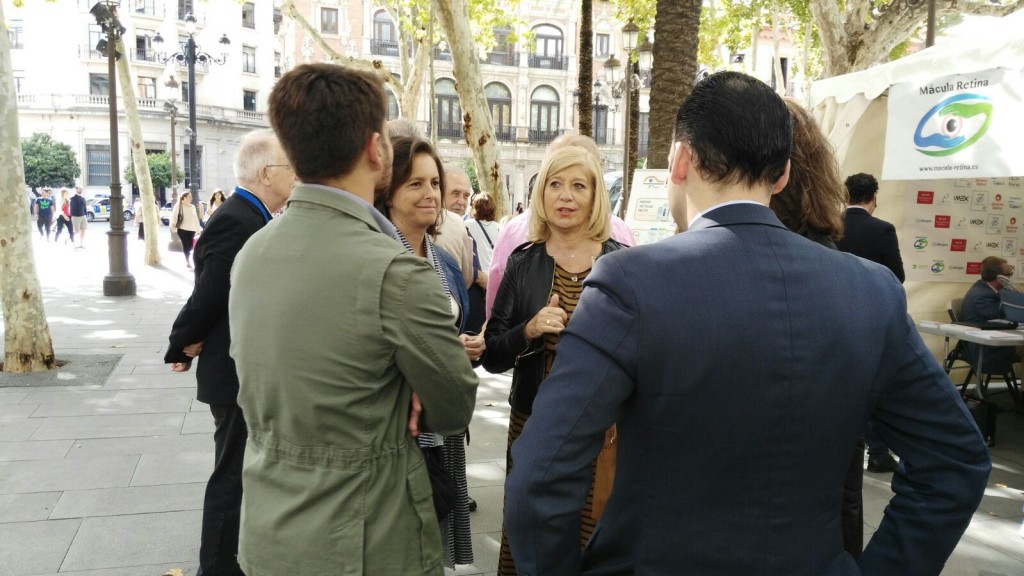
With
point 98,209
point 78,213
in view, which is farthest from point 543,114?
point 78,213

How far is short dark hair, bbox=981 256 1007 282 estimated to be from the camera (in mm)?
7348

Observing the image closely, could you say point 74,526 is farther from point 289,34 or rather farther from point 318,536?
point 289,34

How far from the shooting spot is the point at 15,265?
7.90 metres

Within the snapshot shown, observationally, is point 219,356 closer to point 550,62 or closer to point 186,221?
point 186,221

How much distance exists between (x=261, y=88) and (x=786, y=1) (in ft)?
158

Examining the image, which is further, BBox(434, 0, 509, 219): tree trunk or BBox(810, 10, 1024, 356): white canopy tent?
BBox(434, 0, 509, 219): tree trunk

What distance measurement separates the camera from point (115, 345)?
375 inches

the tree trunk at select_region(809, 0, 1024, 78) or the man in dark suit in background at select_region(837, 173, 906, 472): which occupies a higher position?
the tree trunk at select_region(809, 0, 1024, 78)

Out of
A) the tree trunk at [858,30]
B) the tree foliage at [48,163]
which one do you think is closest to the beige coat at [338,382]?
the tree trunk at [858,30]

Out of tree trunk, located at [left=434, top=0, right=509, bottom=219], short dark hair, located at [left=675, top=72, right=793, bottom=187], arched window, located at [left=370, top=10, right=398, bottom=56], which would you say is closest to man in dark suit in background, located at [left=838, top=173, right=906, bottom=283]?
short dark hair, located at [left=675, top=72, right=793, bottom=187]

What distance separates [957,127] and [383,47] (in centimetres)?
4970

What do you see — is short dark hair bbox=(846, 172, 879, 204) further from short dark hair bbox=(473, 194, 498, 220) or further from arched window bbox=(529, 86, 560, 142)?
arched window bbox=(529, 86, 560, 142)

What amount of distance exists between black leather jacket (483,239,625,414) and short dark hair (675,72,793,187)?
1.61 meters

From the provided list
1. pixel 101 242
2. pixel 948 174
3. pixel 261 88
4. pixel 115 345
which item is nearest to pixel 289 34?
pixel 261 88
